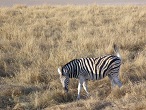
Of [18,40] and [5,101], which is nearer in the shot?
[5,101]

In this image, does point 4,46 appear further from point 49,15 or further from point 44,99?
point 49,15

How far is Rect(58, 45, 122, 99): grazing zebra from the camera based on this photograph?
7.18 m

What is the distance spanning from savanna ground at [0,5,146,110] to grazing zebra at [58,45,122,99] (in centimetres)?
32

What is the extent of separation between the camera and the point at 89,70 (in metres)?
7.27

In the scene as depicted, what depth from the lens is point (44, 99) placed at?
6898mm

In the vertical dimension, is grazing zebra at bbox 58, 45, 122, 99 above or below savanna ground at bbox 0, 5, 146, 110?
above

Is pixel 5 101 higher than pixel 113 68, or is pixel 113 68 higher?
pixel 113 68

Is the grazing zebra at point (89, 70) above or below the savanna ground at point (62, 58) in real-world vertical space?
above

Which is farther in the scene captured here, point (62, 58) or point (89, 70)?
point (62, 58)

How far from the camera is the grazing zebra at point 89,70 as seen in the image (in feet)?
23.5

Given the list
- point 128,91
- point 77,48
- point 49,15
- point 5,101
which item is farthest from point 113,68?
point 49,15

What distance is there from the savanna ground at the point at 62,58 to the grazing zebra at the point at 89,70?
32 cm

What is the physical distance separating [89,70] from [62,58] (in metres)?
2.57

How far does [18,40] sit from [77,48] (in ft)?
8.01
